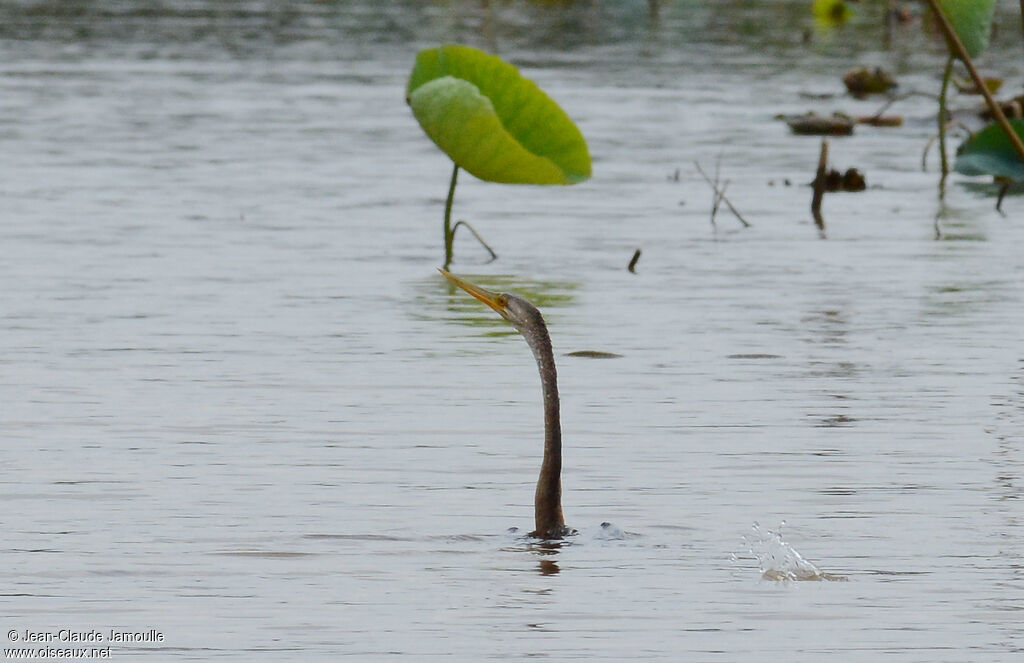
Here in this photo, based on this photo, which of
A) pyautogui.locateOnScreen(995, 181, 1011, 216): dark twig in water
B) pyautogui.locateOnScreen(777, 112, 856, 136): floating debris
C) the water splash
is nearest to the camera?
the water splash

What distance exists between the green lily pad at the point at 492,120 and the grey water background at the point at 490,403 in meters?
0.64

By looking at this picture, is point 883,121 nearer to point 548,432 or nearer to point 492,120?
point 492,120

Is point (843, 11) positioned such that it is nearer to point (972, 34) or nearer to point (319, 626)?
point (972, 34)

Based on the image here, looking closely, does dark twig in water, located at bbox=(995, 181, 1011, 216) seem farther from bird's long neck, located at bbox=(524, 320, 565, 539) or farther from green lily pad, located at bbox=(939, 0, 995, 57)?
bird's long neck, located at bbox=(524, 320, 565, 539)

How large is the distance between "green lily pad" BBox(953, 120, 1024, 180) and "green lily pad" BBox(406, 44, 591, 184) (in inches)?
172

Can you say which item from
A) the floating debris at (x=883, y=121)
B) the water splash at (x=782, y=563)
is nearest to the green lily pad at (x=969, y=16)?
the floating debris at (x=883, y=121)

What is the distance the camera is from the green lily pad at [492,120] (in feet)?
48.2

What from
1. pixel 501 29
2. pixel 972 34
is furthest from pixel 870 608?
pixel 501 29

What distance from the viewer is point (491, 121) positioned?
A: 1465 centimetres

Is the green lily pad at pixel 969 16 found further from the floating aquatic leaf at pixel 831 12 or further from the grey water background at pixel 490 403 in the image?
the floating aquatic leaf at pixel 831 12

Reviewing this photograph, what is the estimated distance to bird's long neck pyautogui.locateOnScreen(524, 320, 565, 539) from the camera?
7.90m

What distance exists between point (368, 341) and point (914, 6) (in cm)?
4599

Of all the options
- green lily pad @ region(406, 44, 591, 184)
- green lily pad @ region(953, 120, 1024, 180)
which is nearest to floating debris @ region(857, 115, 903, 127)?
green lily pad @ region(953, 120, 1024, 180)

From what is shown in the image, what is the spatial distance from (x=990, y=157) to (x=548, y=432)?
11.5 meters
